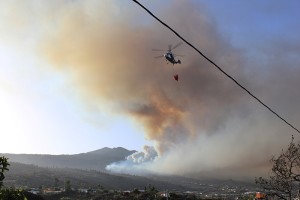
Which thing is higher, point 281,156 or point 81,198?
point 281,156

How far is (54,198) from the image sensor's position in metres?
149

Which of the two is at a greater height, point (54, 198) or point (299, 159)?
point (299, 159)

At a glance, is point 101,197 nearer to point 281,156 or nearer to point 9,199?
point 281,156

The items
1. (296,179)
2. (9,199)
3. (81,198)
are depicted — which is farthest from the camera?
(81,198)

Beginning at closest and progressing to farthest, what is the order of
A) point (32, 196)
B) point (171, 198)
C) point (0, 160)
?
point (0, 160) < point (32, 196) < point (171, 198)

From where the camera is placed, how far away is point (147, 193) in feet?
464

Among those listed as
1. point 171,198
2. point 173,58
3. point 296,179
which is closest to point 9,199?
point 296,179

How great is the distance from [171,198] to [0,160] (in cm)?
9936

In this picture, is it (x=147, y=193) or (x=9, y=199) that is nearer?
(x=9, y=199)

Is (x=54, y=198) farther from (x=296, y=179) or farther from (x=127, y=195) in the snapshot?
(x=296, y=179)

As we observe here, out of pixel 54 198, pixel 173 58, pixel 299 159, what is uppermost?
pixel 173 58

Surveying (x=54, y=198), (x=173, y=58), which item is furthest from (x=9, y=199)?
(x=54, y=198)

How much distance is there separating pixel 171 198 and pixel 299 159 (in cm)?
7215

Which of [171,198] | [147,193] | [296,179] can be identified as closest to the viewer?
[296,179]
